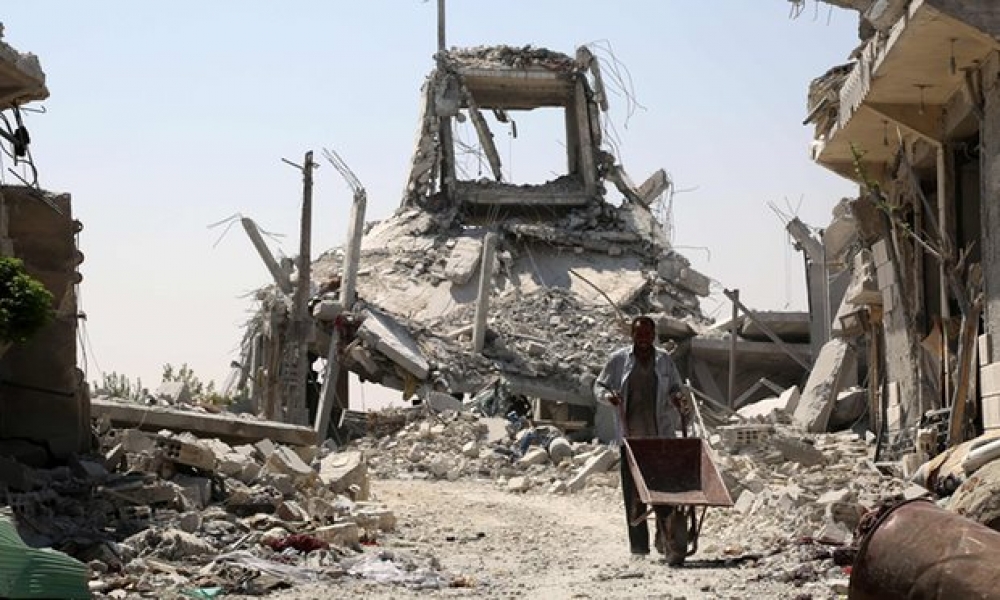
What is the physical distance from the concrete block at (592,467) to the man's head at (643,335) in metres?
7.29

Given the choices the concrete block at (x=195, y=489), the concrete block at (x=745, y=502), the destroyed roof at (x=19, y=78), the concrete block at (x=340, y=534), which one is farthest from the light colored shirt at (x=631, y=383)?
the destroyed roof at (x=19, y=78)

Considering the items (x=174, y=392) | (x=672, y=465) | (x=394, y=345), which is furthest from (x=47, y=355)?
(x=394, y=345)

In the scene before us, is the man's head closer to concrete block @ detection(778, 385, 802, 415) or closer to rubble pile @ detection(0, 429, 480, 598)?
rubble pile @ detection(0, 429, 480, 598)

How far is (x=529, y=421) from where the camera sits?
24375 mm

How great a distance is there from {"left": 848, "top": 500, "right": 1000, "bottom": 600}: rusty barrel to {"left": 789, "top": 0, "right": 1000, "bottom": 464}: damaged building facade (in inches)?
229

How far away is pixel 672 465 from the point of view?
33.3 ft

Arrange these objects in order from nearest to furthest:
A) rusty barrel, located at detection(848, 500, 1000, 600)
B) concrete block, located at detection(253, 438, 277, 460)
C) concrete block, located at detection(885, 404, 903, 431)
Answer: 1. rusty barrel, located at detection(848, 500, 1000, 600)
2. concrete block, located at detection(253, 438, 277, 460)
3. concrete block, located at detection(885, 404, 903, 431)

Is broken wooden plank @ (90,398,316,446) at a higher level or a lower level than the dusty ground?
higher

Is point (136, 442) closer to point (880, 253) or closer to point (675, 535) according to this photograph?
point (675, 535)

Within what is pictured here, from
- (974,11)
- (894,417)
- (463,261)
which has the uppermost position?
(463,261)

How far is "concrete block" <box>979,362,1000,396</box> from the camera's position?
11.4 metres

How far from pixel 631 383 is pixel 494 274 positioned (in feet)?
66.5

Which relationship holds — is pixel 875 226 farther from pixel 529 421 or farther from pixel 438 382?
pixel 438 382

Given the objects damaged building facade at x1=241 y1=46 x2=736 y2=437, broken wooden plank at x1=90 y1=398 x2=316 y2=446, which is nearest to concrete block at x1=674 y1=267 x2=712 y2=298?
damaged building facade at x1=241 y1=46 x2=736 y2=437
